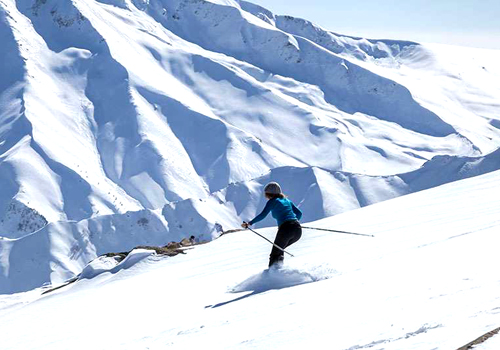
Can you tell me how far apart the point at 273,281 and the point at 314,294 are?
6.44ft

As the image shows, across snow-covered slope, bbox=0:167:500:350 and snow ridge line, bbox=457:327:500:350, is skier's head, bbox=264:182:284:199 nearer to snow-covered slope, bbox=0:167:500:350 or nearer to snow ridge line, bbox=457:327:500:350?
A: snow-covered slope, bbox=0:167:500:350

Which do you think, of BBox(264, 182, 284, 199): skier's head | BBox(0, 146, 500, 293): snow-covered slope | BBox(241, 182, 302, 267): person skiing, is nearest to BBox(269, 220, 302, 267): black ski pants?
BBox(241, 182, 302, 267): person skiing

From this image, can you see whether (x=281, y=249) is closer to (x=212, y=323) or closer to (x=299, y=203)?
(x=212, y=323)

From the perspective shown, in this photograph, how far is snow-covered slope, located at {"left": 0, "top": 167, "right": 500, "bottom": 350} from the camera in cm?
1003

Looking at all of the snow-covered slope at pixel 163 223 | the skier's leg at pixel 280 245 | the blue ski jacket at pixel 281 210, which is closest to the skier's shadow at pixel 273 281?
the skier's leg at pixel 280 245

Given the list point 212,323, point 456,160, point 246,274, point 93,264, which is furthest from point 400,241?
point 456,160

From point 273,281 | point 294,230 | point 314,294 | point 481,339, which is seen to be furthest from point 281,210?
point 481,339

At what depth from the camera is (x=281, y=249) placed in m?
15.1

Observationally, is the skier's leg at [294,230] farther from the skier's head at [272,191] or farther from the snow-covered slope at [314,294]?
the skier's head at [272,191]

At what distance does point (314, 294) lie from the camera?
13.0 metres

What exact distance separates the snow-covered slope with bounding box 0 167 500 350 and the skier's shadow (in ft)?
0.06

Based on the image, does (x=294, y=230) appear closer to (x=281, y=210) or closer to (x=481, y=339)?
(x=281, y=210)

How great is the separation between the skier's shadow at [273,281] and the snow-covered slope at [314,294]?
0.02 m

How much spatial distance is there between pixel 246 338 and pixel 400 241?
6495 millimetres
